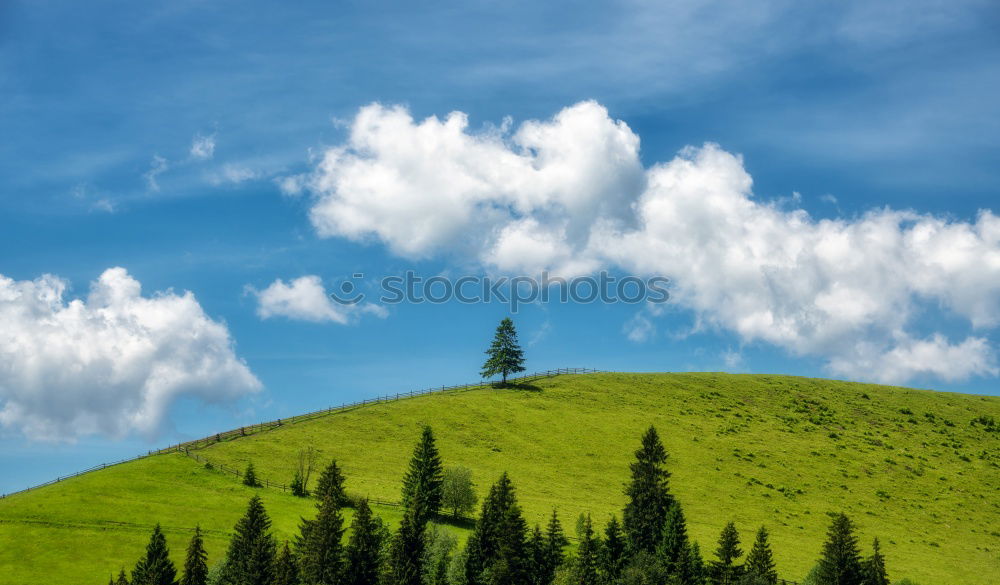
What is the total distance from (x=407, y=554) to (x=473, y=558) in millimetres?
6383

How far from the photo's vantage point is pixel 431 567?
253ft

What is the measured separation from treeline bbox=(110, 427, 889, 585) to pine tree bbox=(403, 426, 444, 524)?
19.1 feet

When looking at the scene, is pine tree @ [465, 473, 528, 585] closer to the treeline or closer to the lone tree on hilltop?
the treeline

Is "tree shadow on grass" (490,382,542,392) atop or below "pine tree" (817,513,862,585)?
atop

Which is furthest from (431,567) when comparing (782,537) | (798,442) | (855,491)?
(798,442)

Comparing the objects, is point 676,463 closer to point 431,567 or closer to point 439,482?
point 439,482

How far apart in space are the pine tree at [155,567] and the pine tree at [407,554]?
2007 cm

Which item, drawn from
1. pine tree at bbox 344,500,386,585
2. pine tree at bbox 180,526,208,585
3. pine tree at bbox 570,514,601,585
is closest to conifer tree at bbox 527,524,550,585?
pine tree at bbox 570,514,601,585

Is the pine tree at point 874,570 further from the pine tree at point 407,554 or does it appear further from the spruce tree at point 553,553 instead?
the pine tree at point 407,554

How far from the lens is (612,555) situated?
80.1m

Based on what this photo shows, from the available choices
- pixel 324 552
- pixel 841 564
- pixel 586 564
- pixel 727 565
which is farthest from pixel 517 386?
pixel 841 564

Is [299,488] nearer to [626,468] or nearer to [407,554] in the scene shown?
[407,554]

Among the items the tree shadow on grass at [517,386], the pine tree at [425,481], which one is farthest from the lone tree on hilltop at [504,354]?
the pine tree at [425,481]

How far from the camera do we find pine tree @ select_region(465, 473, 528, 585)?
76.2 m
